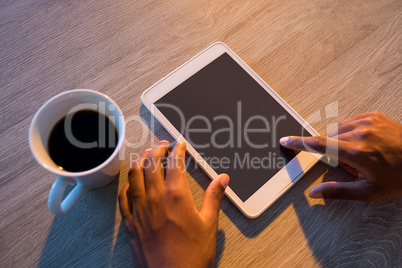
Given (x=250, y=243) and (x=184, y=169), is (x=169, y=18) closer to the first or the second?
(x=184, y=169)

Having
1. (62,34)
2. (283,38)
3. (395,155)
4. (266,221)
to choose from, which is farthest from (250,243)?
(62,34)

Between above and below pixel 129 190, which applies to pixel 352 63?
above

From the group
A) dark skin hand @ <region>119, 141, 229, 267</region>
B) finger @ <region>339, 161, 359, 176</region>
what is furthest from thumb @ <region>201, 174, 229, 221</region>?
finger @ <region>339, 161, 359, 176</region>

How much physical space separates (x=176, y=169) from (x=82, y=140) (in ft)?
0.55

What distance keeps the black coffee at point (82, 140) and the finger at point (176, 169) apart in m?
0.11

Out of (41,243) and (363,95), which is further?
(363,95)

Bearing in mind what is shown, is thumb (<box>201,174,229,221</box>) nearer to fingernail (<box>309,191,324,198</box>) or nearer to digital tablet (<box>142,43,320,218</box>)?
digital tablet (<box>142,43,320,218</box>)

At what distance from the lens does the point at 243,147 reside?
0.59 metres

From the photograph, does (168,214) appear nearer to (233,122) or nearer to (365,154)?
(233,122)

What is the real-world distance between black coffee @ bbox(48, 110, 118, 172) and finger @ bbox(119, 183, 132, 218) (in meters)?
0.08

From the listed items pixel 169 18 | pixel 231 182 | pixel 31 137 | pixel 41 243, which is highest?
pixel 169 18

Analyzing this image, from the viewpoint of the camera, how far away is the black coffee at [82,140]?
496 millimetres

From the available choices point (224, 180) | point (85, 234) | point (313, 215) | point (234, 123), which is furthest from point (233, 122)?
point (85, 234)

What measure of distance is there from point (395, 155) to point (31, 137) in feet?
2.15
